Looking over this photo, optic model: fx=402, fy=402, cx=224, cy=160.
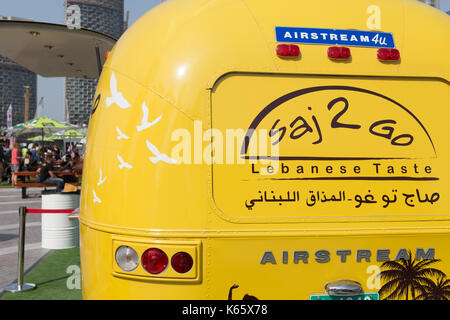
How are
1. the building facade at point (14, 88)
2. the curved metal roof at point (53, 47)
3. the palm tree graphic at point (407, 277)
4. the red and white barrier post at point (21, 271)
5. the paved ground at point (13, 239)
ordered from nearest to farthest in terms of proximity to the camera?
the palm tree graphic at point (407, 277) → the curved metal roof at point (53, 47) → the red and white barrier post at point (21, 271) → the paved ground at point (13, 239) → the building facade at point (14, 88)

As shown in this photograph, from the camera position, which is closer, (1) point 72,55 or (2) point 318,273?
(2) point 318,273

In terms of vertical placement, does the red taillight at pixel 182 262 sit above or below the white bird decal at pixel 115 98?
below

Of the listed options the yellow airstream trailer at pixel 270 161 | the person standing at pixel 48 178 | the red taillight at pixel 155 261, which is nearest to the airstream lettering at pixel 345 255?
the yellow airstream trailer at pixel 270 161

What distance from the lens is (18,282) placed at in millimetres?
5258

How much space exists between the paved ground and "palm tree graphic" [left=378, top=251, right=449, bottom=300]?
4.98 metres

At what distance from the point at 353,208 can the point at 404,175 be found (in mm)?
427

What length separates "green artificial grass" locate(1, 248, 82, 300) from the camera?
5047 mm

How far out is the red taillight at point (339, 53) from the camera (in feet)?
8.81

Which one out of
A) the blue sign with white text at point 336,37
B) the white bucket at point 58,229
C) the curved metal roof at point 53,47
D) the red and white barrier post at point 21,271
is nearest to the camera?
the blue sign with white text at point 336,37

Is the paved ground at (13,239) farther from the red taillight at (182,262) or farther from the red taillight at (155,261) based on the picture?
the red taillight at (182,262)

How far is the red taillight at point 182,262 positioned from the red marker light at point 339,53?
5.28ft

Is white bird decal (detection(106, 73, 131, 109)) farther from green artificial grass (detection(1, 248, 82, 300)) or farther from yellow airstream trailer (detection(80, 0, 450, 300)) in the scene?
green artificial grass (detection(1, 248, 82, 300))
